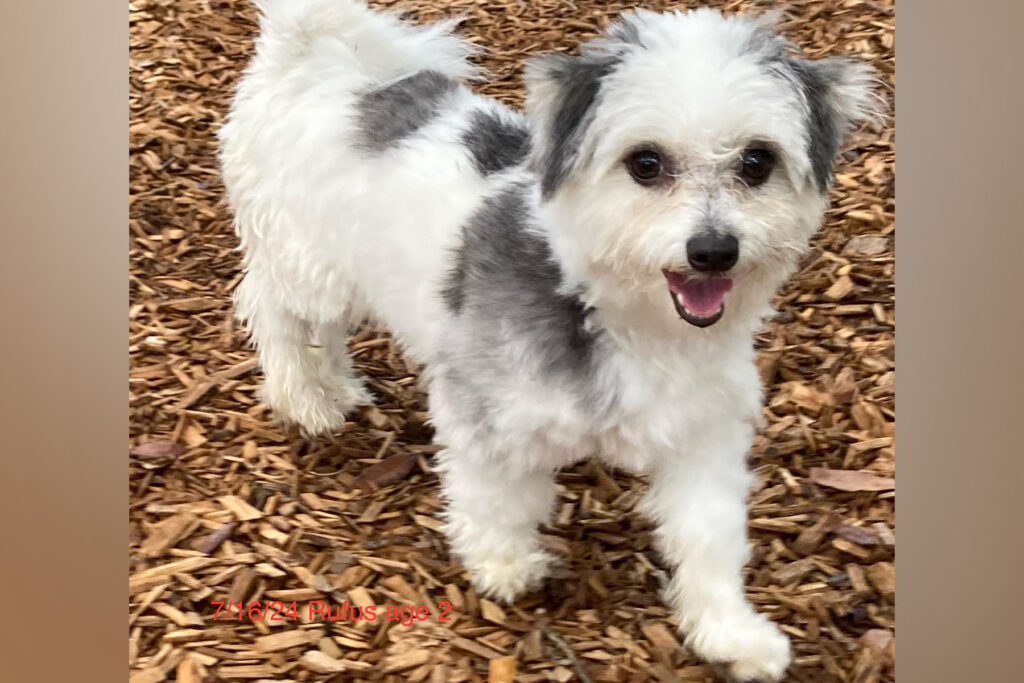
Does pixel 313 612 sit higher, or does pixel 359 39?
pixel 359 39

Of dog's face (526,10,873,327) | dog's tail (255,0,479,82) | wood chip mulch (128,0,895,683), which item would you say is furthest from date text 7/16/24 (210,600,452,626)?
dog's tail (255,0,479,82)

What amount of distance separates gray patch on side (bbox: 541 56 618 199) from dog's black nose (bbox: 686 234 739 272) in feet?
0.76

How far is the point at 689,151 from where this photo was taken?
1173mm

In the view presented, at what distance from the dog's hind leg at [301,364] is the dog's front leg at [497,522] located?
1.08 feet

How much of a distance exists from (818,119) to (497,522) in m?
0.88

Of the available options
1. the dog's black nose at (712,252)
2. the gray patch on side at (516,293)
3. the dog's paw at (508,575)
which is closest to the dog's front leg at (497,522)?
the dog's paw at (508,575)

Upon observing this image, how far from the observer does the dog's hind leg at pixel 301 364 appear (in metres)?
1.79

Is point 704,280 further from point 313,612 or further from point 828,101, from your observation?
point 313,612

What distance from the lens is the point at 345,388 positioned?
189cm

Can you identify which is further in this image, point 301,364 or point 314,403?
point 301,364

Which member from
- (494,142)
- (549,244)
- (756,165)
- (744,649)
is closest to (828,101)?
(756,165)

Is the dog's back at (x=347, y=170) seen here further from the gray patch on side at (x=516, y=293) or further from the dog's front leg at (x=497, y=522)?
the dog's front leg at (x=497, y=522)
